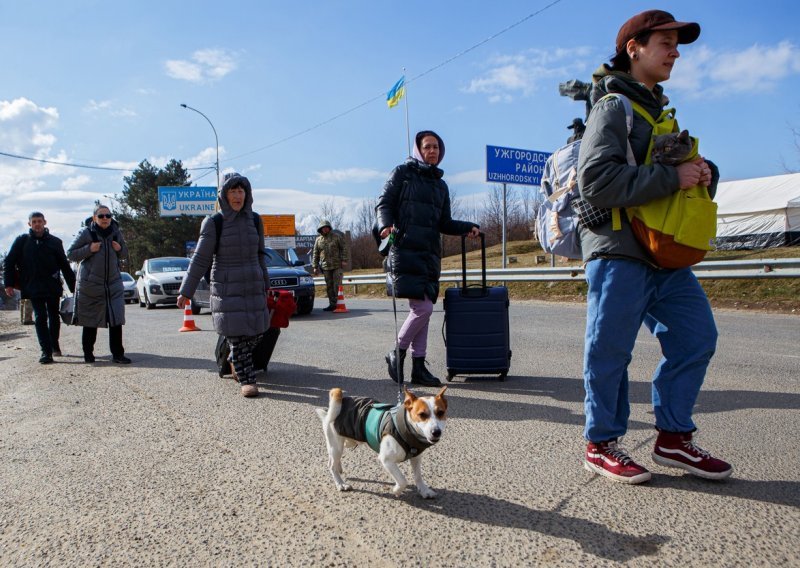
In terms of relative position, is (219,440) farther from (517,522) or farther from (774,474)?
(774,474)

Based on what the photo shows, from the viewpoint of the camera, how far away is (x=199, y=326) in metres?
12.4

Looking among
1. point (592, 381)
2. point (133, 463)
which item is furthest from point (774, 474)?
point (133, 463)

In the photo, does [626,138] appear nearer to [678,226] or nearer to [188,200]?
[678,226]

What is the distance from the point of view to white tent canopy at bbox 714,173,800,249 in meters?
27.0

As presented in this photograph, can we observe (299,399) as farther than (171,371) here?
No

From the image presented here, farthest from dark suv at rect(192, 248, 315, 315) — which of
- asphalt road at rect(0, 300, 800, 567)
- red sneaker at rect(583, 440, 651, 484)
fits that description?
red sneaker at rect(583, 440, 651, 484)

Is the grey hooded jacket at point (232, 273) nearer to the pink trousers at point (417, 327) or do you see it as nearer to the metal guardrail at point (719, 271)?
the pink trousers at point (417, 327)

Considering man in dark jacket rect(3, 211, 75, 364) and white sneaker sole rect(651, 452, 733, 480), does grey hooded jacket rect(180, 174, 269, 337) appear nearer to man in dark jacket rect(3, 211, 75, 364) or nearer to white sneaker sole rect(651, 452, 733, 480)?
man in dark jacket rect(3, 211, 75, 364)

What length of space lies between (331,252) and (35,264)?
7.81 meters

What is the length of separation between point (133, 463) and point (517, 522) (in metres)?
2.29

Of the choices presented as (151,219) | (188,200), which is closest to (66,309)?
(188,200)

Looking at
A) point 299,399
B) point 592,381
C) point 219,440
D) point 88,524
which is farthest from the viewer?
point 299,399

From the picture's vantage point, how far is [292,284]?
14336mm

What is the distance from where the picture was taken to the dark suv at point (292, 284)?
14.2 meters
